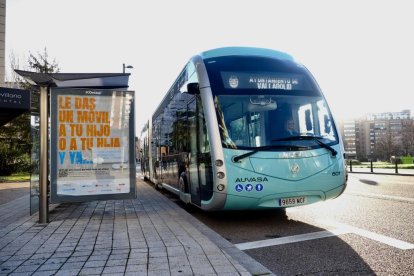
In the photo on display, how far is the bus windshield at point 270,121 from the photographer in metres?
7.08

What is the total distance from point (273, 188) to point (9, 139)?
27.6 m

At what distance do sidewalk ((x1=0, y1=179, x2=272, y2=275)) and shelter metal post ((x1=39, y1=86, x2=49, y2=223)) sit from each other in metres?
0.33

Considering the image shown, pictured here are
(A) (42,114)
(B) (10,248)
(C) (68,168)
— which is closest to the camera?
(B) (10,248)

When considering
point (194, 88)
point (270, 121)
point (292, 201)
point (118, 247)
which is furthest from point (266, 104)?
point (118, 247)

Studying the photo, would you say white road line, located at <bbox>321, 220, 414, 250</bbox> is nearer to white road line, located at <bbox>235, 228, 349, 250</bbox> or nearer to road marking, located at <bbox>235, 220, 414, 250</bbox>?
road marking, located at <bbox>235, 220, 414, 250</bbox>

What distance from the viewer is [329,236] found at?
633 cm

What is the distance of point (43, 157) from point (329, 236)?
207 inches

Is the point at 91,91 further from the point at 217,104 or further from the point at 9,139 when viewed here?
the point at 9,139

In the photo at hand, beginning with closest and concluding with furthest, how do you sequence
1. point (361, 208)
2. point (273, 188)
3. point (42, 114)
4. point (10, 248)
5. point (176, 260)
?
point (176, 260) → point (10, 248) → point (273, 188) → point (42, 114) → point (361, 208)

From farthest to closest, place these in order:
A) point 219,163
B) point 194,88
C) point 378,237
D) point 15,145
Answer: point 15,145 → point 194,88 → point 219,163 → point 378,237

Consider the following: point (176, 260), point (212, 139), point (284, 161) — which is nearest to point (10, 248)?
point (176, 260)

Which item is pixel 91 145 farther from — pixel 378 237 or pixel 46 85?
pixel 378 237

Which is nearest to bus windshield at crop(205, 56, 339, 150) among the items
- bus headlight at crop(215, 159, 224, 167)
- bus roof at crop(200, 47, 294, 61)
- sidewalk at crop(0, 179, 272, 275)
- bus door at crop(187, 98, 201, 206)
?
bus roof at crop(200, 47, 294, 61)

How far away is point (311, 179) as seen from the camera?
715 cm
